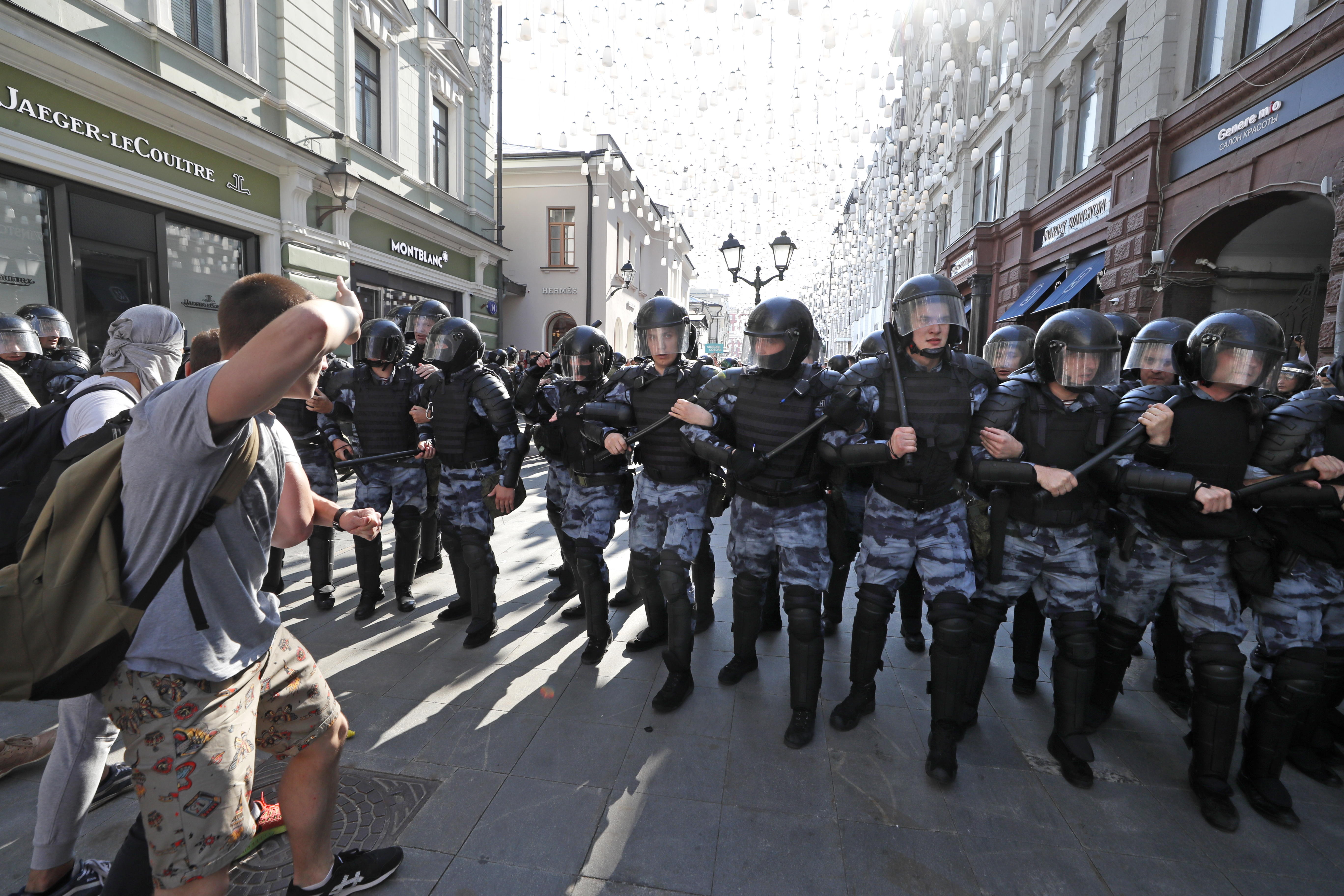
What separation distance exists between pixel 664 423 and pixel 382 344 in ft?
7.88

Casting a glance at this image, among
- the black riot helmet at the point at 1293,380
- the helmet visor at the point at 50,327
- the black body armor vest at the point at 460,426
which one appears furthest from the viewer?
the helmet visor at the point at 50,327

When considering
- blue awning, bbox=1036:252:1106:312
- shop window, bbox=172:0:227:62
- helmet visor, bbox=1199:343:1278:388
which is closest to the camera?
helmet visor, bbox=1199:343:1278:388

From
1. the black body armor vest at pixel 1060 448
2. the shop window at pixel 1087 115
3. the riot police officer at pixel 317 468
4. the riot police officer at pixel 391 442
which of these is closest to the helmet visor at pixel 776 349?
the black body armor vest at pixel 1060 448

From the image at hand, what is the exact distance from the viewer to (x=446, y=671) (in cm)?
381

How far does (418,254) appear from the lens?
13.8 metres

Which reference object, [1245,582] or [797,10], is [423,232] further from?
[1245,582]

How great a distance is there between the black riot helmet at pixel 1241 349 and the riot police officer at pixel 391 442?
4.59m

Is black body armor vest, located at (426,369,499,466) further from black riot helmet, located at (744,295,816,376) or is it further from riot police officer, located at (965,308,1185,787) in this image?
riot police officer, located at (965,308,1185,787)

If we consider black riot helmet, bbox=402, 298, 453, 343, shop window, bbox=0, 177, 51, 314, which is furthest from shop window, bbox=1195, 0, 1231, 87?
shop window, bbox=0, 177, 51, 314

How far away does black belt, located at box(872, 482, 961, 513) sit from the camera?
315cm

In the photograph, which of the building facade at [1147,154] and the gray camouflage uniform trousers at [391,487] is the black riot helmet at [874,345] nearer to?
the gray camouflage uniform trousers at [391,487]

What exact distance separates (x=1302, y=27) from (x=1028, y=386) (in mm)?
8413

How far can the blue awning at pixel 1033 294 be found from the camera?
46.2 feet

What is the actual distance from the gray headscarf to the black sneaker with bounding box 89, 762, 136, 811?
1.55m
